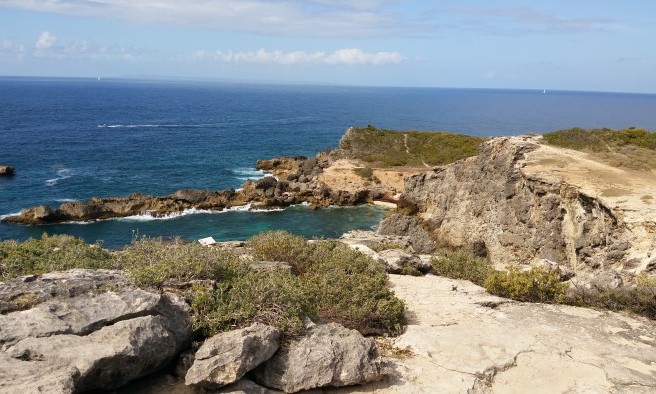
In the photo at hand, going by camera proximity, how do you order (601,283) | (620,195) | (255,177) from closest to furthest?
(601,283), (620,195), (255,177)

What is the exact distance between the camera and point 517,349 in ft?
34.3

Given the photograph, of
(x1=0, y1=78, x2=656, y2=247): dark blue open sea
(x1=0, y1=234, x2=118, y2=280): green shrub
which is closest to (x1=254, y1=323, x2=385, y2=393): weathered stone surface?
(x1=0, y1=234, x2=118, y2=280): green shrub

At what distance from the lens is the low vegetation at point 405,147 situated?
64.3 meters

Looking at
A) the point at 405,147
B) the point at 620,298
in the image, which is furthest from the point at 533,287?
the point at 405,147

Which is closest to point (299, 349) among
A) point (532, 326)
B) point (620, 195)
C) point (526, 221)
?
point (532, 326)

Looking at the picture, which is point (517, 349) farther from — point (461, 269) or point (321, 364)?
point (461, 269)

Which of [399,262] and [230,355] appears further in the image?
[399,262]

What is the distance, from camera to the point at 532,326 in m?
11.8

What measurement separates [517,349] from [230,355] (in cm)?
629

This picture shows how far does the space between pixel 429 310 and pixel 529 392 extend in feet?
13.8

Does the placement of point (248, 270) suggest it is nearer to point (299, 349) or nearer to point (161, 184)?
point (299, 349)

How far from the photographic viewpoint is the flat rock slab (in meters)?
9.12

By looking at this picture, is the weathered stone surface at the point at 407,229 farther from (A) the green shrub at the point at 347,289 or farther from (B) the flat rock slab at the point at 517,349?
(B) the flat rock slab at the point at 517,349

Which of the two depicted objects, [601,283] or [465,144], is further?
[465,144]
